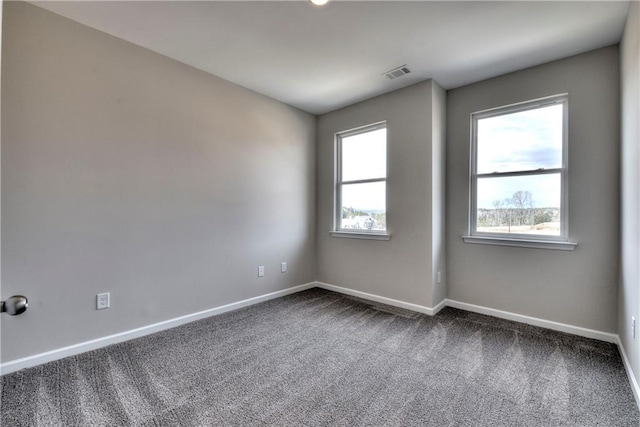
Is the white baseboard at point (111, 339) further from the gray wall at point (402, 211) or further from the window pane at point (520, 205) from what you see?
the window pane at point (520, 205)

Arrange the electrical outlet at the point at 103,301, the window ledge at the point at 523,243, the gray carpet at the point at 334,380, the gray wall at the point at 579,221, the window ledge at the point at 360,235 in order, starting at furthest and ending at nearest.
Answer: the window ledge at the point at 360,235 < the window ledge at the point at 523,243 < the gray wall at the point at 579,221 < the electrical outlet at the point at 103,301 < the gray carpet at the point at 334,380

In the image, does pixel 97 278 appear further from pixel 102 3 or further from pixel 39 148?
pixel 102 3

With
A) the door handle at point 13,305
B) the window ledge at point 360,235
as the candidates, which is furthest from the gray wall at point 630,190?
the door handle at point 13,305

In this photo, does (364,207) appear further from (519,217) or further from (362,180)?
(519,217)

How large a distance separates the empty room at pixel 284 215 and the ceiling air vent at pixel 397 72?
25 mm

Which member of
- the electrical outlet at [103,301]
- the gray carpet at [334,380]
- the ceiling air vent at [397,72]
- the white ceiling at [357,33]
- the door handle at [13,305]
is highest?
the white ceiling at [357,33]

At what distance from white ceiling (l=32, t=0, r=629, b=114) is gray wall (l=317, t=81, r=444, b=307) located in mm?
402

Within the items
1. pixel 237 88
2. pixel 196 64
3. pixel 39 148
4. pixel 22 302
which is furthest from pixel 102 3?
pixel 22 302

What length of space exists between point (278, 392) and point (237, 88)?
2.98 meters

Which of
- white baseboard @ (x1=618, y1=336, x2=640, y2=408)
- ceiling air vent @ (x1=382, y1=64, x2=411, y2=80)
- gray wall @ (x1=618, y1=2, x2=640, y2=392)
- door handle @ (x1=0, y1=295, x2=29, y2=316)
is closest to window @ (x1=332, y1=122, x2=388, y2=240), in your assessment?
ceiling air vent @ (x1=382, y1=64, x2=411, y2=80)

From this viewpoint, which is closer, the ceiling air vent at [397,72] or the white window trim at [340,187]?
the ceiling air vent at [397,72]

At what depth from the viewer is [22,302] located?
92 cm

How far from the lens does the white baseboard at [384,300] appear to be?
10.6 feet

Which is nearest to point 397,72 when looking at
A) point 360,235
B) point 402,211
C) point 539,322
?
point 402,211
